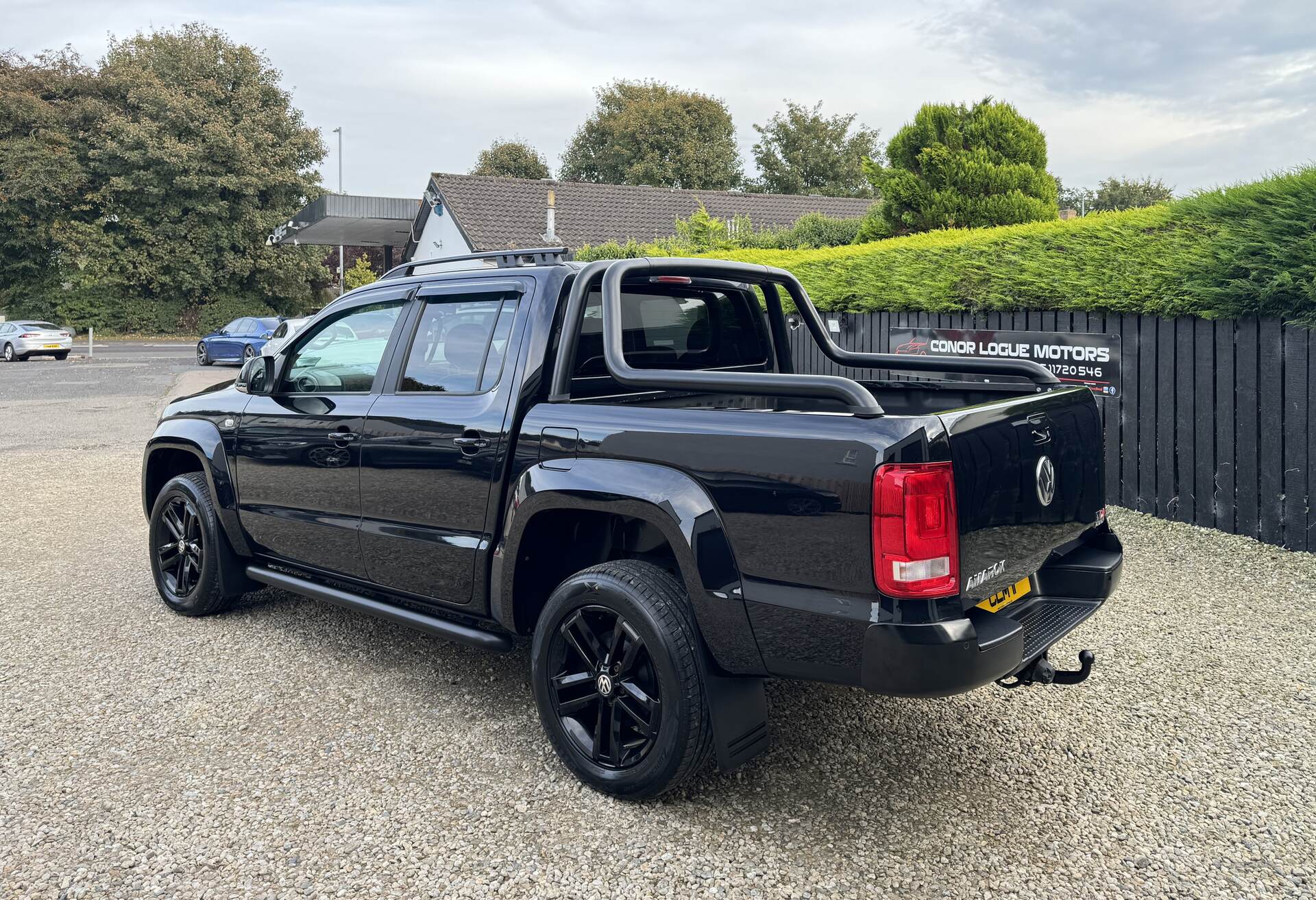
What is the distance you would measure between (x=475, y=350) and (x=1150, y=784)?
2.96m

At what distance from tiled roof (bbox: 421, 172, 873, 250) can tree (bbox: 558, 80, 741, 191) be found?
76.8 feet

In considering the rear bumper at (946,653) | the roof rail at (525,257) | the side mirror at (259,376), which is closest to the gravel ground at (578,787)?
the rear bumper at (946,653)

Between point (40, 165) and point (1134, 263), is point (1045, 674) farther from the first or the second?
point (40, 165)

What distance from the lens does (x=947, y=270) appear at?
863cm

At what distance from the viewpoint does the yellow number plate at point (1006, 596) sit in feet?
10.4

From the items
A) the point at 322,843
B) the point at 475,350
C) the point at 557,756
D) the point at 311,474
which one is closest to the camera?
A: the point at 322,843

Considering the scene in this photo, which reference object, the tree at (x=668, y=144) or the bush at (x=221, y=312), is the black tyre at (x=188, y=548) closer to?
the bush at (x=221, y=312)

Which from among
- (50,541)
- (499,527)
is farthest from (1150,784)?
(50,541)

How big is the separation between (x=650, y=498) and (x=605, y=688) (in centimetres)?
67

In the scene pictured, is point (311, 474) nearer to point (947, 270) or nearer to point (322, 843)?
point (322, 843)

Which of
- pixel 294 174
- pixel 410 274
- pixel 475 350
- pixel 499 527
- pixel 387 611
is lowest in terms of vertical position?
pixel 387 611

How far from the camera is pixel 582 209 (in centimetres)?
3012

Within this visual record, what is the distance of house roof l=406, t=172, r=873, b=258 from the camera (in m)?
26.8

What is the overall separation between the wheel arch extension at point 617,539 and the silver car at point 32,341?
111ft
